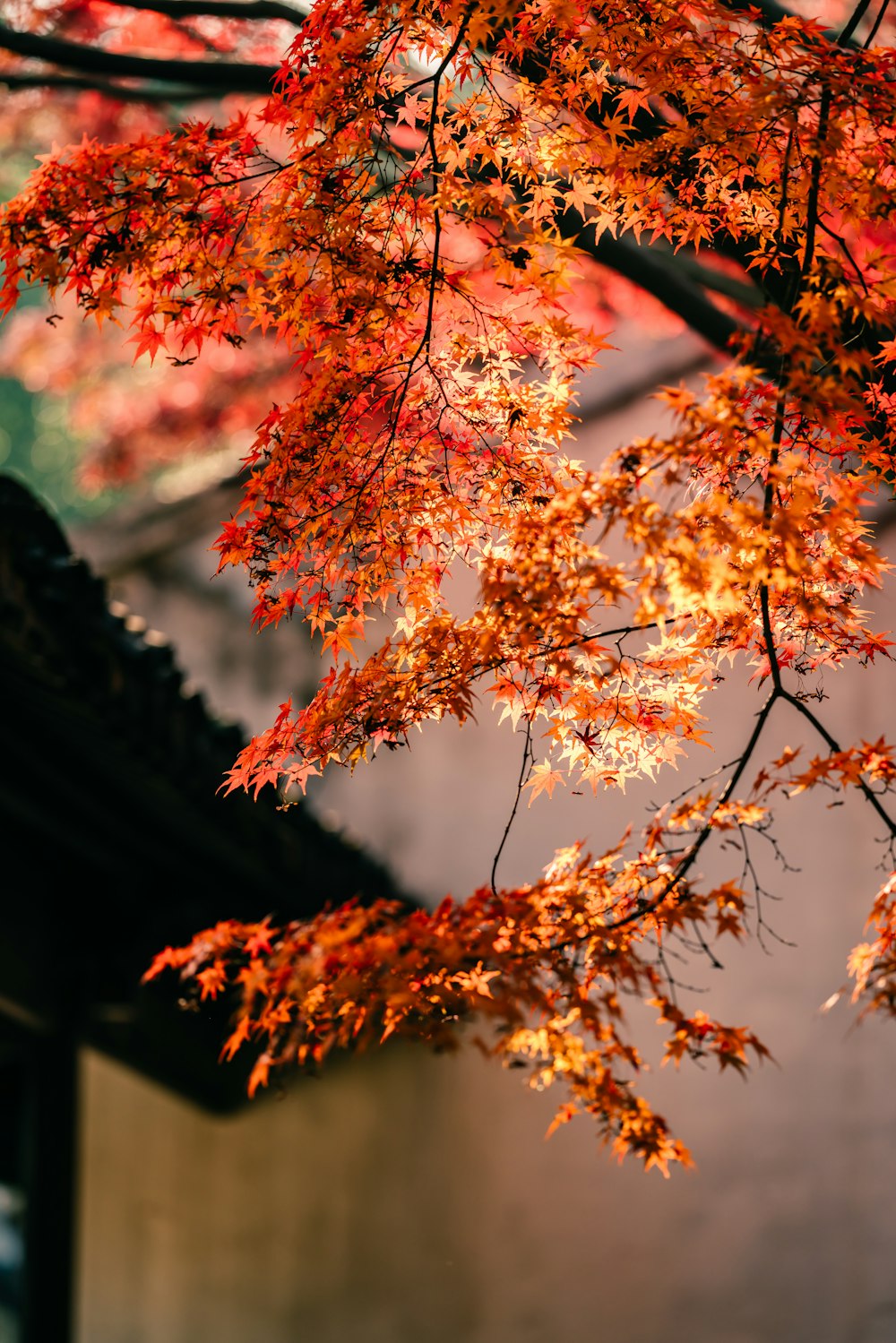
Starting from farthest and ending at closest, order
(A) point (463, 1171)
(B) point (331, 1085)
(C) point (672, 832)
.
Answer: (B) point (331, 1085) < (A) point (463, 1171) < (C) point (672, 832)

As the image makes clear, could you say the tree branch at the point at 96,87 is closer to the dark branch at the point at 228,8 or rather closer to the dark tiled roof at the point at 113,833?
the dark branch at the point at 228,8

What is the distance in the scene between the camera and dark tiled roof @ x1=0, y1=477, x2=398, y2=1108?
14.0ft

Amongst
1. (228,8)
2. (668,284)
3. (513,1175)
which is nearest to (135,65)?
(228,8)

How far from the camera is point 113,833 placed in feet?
17.5

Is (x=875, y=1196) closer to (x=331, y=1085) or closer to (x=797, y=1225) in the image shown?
(x=797, y=1225)

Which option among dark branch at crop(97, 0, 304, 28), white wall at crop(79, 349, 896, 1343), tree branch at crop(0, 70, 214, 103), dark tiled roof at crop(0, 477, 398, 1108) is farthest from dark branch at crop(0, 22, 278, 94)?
white wall at crop(79, 349, 896, 1343)

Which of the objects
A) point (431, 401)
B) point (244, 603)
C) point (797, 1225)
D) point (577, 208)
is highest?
point (244, 603)

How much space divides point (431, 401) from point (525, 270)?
413mm

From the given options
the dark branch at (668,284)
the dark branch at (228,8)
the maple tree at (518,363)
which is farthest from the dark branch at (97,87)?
the dark branch at (668,284)

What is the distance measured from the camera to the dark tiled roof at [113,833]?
167 inches

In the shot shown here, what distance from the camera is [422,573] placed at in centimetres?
292

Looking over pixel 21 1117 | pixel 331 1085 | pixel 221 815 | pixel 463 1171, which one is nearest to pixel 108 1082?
pixel 21 1117

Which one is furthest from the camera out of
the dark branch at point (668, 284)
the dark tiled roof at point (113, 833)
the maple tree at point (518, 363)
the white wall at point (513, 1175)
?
the white wall at point (513, 1175)

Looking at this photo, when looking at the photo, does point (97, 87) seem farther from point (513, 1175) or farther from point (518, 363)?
point (513, 1175)
